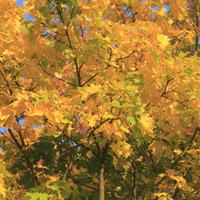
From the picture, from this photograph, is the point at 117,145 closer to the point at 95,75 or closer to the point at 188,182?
the point at 95,75

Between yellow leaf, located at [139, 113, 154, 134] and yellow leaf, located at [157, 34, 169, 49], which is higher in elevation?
yellow leaf, located at [157, 34, 169, 49]

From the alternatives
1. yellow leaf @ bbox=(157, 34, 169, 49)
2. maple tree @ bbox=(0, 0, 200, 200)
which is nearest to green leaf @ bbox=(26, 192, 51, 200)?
maple tree @ bbox=(0, 0, 200, 200)

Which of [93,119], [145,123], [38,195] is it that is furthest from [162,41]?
[38,195]

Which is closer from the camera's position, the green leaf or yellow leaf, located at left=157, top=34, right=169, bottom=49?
the green leaf

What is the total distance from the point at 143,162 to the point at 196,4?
23.0 feet

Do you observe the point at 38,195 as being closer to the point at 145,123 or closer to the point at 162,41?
the point at 145,123

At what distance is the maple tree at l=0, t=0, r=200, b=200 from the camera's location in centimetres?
609

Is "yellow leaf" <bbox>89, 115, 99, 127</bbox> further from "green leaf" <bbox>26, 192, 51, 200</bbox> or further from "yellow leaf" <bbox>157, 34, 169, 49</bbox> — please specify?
"yellow leaf" <bbox>157, 34, 169, 49</bbox>

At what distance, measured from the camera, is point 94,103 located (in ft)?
19.9

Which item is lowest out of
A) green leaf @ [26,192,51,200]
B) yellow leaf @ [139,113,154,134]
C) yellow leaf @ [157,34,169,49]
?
green leaf @ [26,192,51,200]

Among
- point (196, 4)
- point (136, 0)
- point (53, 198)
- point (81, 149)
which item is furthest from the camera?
point (196, 4)

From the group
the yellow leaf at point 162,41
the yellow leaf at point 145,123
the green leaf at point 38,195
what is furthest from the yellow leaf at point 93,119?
the yellow leaf at point 162,41

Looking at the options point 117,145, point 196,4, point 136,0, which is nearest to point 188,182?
point 117,145

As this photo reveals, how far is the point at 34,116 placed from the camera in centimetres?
592
